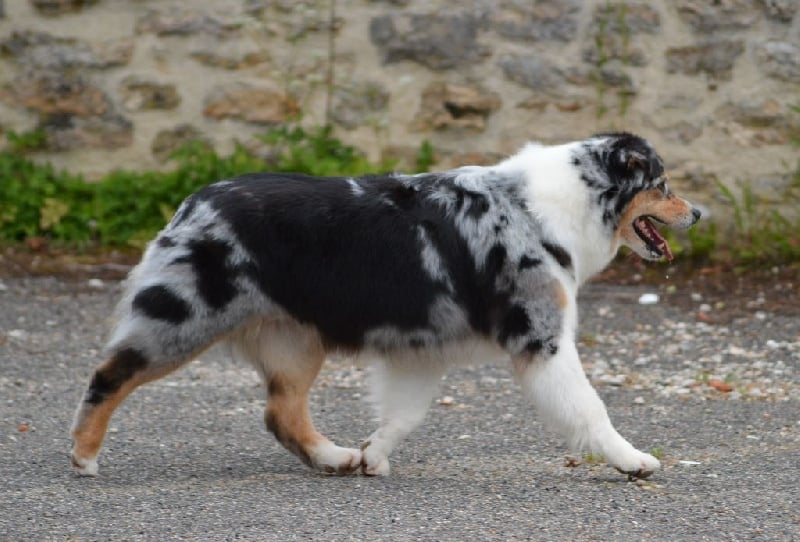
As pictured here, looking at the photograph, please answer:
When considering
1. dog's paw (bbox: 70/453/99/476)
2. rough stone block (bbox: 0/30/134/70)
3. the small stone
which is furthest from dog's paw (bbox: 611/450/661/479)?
rough stone block (bbox: 0/30/134/70)

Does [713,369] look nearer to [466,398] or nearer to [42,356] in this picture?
[466,398]

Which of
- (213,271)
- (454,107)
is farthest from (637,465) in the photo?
(454,107)

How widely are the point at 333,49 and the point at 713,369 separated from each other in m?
3.46

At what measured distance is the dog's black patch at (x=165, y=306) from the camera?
15.7 feet

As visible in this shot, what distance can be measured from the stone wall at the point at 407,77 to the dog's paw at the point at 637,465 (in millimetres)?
4174

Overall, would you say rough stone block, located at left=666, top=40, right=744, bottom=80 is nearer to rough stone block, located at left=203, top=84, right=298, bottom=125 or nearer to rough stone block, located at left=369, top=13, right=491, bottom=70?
rough stone block, located at left=369, top=13, right=491, bottom=70

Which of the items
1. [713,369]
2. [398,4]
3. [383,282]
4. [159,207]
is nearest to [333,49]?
[398,4]

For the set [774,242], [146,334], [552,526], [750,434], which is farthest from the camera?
[774,242]

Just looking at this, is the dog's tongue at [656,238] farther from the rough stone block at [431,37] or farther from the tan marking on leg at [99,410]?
the rough stone block at [431,37]

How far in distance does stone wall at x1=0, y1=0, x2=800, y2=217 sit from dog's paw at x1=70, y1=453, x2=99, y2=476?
4296 mm

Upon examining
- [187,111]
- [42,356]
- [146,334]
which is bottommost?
[42,356]

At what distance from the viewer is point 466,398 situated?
6.30 meters

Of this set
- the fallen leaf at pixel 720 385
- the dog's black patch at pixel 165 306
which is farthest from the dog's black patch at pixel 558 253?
the fallen leaf at pixel 720 385

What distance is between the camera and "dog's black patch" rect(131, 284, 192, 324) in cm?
477
